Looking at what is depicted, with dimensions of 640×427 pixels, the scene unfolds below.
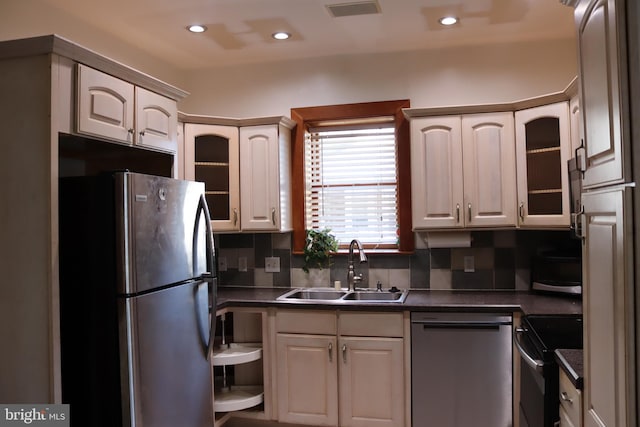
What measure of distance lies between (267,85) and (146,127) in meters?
1.51

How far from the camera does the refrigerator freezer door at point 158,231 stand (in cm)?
216

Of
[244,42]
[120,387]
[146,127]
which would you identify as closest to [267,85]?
[244,42]

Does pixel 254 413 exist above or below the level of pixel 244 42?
below

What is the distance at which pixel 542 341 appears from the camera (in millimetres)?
2176

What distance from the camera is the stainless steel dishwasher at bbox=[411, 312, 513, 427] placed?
2.92 metres

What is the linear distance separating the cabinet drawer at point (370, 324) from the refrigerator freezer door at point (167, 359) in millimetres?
834

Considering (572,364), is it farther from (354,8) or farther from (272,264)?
(272,264)

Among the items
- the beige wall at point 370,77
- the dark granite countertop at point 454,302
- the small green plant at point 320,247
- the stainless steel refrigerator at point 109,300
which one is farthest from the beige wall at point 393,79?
the stainless steel refrigerator at point 109,300

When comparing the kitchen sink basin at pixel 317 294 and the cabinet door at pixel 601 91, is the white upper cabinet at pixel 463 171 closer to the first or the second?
the kitchen sink basin at pixel 317 294

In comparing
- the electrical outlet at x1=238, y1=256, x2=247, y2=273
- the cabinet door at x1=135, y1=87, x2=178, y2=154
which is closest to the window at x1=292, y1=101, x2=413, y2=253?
the electrical outlet at x1=238, y1=256, x2=247, y2=273

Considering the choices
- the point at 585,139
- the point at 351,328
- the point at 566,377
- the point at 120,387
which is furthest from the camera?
the point at 351,328

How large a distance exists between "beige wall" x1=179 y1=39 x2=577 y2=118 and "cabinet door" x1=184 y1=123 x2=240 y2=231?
429mm

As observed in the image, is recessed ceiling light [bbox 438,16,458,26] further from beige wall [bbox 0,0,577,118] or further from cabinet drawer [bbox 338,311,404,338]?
cabinet drawer [bbox 338,311,404,338]

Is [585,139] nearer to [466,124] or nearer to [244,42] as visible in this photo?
[466,124]
